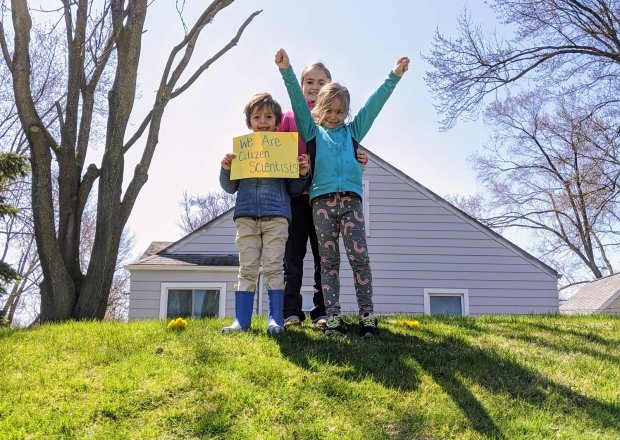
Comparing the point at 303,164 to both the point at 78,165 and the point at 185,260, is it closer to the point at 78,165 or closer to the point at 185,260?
the point at 78,165

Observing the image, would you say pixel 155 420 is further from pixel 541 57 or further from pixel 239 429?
pixel 541 57

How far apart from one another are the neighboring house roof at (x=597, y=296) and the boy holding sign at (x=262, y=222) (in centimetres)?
1551

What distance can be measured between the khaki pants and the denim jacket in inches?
3.0

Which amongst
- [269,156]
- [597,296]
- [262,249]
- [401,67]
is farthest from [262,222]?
[597,296]

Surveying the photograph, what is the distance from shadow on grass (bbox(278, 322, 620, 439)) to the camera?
2869 millimetres

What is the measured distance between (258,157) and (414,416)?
6.99ft

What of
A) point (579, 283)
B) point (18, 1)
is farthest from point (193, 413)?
point (579, 283)

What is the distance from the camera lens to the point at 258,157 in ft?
13.1

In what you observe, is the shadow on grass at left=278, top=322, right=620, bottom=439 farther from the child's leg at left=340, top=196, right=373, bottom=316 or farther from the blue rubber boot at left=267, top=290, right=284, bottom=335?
the child's leg at left=340, top=196, right=373, bottom=316

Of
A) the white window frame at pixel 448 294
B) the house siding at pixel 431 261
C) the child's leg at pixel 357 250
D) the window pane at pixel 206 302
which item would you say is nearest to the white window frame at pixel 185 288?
the window pane at pixel 206 302

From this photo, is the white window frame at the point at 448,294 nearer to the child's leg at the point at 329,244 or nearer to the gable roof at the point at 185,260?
the gable roof at the point at 185,260

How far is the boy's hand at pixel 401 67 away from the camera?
4137 mm

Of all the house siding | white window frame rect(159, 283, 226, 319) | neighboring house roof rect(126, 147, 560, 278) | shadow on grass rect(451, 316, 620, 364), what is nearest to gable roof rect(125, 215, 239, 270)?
neighboring house roof rect(126, 147, 560, 278)

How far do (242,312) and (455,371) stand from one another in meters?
1.58
